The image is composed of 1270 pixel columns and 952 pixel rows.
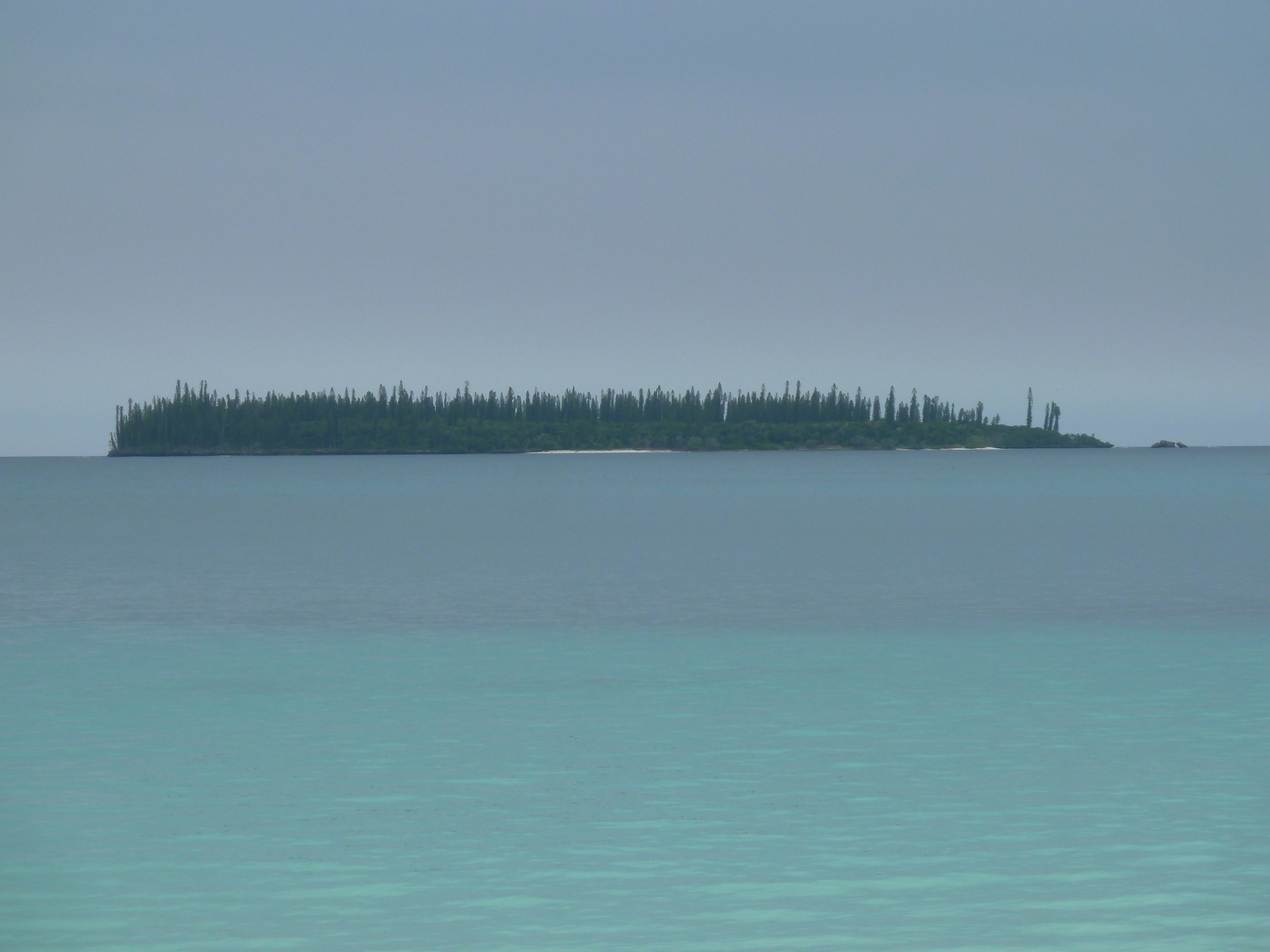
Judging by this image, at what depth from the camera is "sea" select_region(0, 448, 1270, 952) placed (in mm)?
12156

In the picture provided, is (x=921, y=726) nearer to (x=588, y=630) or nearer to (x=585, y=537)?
(x=588, y=630)

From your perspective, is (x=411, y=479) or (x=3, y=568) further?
(x=411, y=479)

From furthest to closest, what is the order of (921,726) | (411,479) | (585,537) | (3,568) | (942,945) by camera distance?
(411,479), (585,537), (3,568), (921,726), (942,945)

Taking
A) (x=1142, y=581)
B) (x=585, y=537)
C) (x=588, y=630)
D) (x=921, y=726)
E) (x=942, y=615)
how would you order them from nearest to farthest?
(x=921, y=726) < (x=588, y=630) < (x=942, y=615) < (x=1142, y=581) < (x=585, y=537)

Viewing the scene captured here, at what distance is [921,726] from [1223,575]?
92.9 ft

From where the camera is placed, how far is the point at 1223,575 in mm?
44469

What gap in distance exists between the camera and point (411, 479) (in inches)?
7215

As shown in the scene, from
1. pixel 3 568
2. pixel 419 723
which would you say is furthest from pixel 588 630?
pixel 3 568

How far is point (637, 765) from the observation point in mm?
17203

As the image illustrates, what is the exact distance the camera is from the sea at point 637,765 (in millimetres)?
12156

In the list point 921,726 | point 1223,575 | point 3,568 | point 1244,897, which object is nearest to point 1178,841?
point 1244,897

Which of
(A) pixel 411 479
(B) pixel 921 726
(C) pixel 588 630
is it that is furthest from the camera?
(A) pixel 411 479

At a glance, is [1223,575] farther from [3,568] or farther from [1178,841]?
[3,568]

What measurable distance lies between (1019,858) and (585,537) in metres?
54.3
